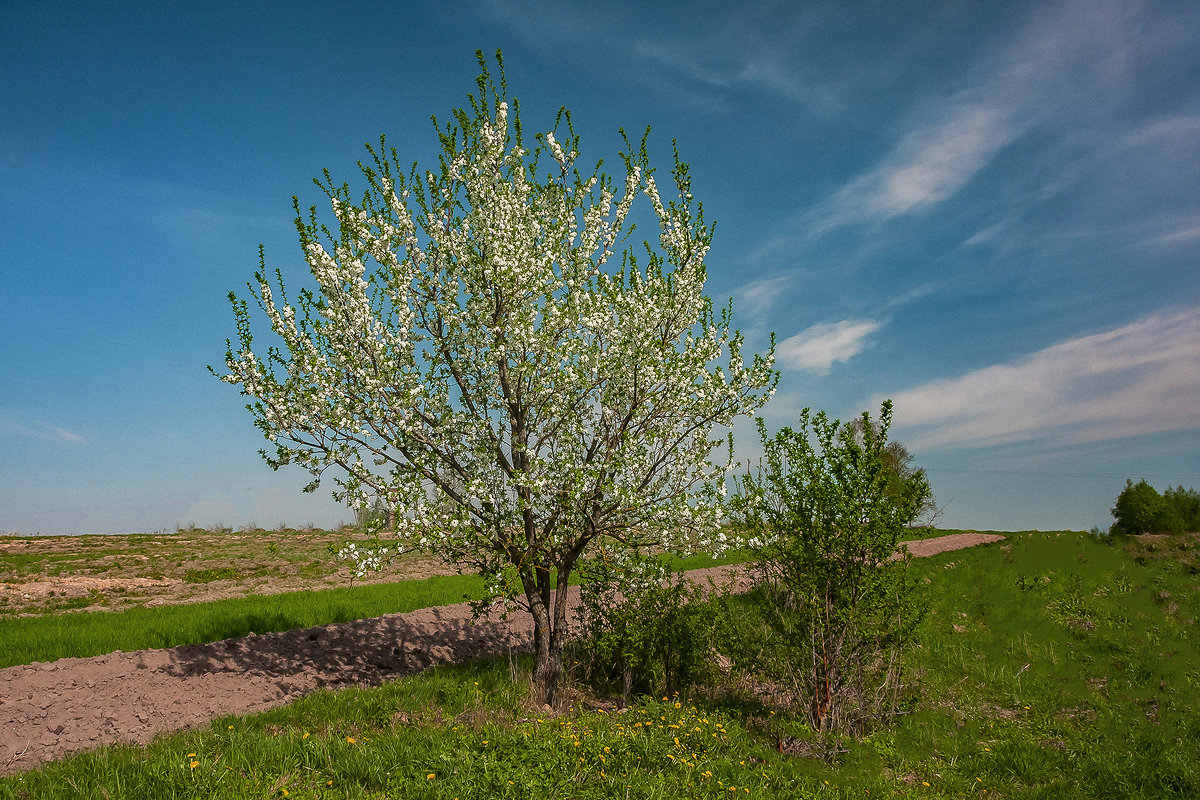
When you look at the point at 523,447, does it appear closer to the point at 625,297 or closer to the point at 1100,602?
the point at 625,297

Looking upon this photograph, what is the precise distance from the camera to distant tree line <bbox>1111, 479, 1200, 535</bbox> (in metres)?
29.6

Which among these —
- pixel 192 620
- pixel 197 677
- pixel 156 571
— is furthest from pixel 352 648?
pixel 156 571

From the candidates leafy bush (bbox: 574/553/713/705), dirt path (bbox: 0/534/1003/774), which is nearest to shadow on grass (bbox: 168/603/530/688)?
dirt path (bbox: 0/534/1003/774)

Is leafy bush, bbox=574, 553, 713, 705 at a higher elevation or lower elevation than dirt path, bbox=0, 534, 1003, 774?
higher

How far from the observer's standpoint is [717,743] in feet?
25.5

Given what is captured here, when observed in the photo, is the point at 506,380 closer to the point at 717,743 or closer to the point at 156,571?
the point at 717,743

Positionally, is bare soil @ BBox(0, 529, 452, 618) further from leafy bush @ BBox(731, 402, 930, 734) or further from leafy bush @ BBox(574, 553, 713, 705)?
leafy bush @ BBox(731, 402, 930, 734)

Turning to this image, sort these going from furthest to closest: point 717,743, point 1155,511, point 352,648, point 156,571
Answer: point 1155,511 < point 156,571 < point 352,648 < point 717,743

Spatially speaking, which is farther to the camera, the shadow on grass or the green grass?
the green grass

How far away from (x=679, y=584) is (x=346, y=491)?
598 cm

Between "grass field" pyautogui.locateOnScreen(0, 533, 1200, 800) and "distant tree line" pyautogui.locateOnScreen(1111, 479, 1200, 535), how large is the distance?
1870 centimetres

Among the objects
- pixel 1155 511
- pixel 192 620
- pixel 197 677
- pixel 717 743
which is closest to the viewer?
pixel 717 743

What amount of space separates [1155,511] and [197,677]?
3886 cm

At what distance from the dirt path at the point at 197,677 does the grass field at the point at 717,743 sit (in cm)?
157
